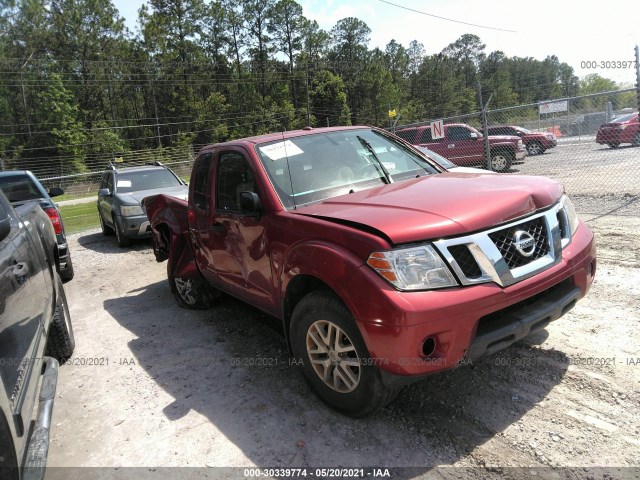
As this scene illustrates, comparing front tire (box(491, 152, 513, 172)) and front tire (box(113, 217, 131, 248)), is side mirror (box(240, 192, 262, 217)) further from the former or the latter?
front tire (box(491, 152, 513, 172))

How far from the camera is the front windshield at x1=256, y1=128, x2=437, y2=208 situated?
11.6 feet

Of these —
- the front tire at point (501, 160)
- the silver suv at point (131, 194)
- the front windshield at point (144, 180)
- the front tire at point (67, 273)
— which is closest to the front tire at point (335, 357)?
the front tire at point (67, 273)

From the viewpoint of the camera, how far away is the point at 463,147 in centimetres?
1518

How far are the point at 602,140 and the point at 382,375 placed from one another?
16.1m

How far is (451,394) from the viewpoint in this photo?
10.4ft

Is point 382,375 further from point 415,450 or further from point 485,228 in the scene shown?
point 485,228

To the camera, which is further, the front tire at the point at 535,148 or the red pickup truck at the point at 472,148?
the front tire at the point at 535,148

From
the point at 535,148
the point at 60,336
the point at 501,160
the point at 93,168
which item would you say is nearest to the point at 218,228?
the point at 60,336

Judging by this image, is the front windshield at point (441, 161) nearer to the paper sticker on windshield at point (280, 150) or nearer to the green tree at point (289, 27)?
the paper sticker on windshield at point (280, 150)

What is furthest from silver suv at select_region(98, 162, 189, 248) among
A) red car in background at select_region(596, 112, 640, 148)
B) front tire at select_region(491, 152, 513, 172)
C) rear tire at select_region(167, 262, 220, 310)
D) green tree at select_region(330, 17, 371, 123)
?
green tree at select_region(330, 17, 371, 123)

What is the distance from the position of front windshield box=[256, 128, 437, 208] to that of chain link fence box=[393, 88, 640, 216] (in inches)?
243

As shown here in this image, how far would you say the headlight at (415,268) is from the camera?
2.50m

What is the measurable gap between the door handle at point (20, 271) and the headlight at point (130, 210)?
6758 mm

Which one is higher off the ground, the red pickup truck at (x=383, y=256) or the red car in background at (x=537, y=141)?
the red car in background at (x=537, y=141)
